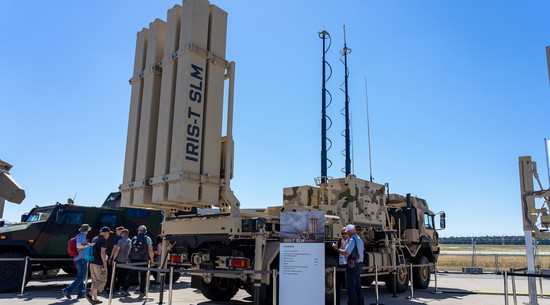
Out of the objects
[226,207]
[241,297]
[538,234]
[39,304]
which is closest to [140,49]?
[226,207]

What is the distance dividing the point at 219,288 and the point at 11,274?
5014 mm

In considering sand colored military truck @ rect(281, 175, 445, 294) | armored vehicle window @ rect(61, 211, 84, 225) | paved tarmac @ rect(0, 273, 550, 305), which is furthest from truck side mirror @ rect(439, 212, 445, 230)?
armored vehicle window @ rect(61, 211, 84, 225)

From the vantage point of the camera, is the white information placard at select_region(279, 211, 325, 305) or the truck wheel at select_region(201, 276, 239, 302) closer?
the white information placard at select_region(279, 211, 325, 305)

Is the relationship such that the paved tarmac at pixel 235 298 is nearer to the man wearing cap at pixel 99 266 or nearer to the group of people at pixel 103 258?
the group of people at pixel 103 258

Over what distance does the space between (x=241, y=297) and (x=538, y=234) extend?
6.45 meters

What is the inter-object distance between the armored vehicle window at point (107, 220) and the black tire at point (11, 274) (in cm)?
241

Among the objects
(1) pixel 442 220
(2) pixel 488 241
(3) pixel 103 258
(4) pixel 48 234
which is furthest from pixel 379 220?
(2) pixel 488 241

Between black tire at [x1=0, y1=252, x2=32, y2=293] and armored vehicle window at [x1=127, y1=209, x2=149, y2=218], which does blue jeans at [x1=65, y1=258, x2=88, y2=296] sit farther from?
→ armored vehicle window at [x1=127, y1=209, x2=149, y2=218]

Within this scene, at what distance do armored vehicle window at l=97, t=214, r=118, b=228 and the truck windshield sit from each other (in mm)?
1332

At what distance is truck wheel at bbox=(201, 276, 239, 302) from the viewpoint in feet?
28.6

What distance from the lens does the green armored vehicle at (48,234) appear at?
9.96 meters

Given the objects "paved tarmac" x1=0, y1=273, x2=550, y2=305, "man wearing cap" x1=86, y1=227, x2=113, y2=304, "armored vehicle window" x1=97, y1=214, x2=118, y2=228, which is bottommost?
"paved tarmac" x1=0, y1=273, x2=550, y2=305

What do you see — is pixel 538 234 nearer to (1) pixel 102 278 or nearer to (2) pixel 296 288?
(2) pixel 296 288

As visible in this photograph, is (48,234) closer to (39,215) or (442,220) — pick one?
(39,215)
